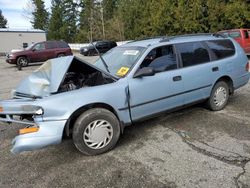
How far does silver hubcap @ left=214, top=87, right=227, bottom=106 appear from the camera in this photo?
16.6 feet


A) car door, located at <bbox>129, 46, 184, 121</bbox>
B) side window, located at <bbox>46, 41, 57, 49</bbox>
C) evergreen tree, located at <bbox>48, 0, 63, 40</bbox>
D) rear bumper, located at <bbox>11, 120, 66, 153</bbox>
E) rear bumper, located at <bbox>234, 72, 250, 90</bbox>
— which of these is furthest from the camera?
A: evergreen tree, located at <bbox>48, 0, 63, 40</bbox>

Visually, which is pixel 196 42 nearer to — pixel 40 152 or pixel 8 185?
pixel 40 152

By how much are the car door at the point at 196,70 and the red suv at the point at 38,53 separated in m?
14.2

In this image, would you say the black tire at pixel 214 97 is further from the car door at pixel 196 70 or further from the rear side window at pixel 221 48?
the rear side window at pixel 221 48

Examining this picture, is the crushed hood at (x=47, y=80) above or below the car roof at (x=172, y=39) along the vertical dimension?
below

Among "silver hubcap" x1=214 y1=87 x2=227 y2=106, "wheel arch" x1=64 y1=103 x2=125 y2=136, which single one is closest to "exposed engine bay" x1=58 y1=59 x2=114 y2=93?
"wheel arch" x1=64 y1=103 x2=125 y2=136

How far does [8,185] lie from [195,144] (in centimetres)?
254

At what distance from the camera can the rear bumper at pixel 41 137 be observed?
124 inches

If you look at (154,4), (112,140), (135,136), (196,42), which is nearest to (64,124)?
(112,140)

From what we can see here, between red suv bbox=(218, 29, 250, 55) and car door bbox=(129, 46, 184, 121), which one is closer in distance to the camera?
car door bbox=(129, 46, 184, 121)

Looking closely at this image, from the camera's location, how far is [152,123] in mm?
4648

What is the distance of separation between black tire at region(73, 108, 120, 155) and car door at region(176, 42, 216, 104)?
1.52 metres

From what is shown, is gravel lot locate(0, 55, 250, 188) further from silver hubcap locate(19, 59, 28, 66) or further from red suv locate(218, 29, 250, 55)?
silver hubcap locate(19, 59, 28, 66)

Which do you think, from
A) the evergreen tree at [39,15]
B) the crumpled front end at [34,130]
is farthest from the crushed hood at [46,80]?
the evergreen tree at [39,15]
